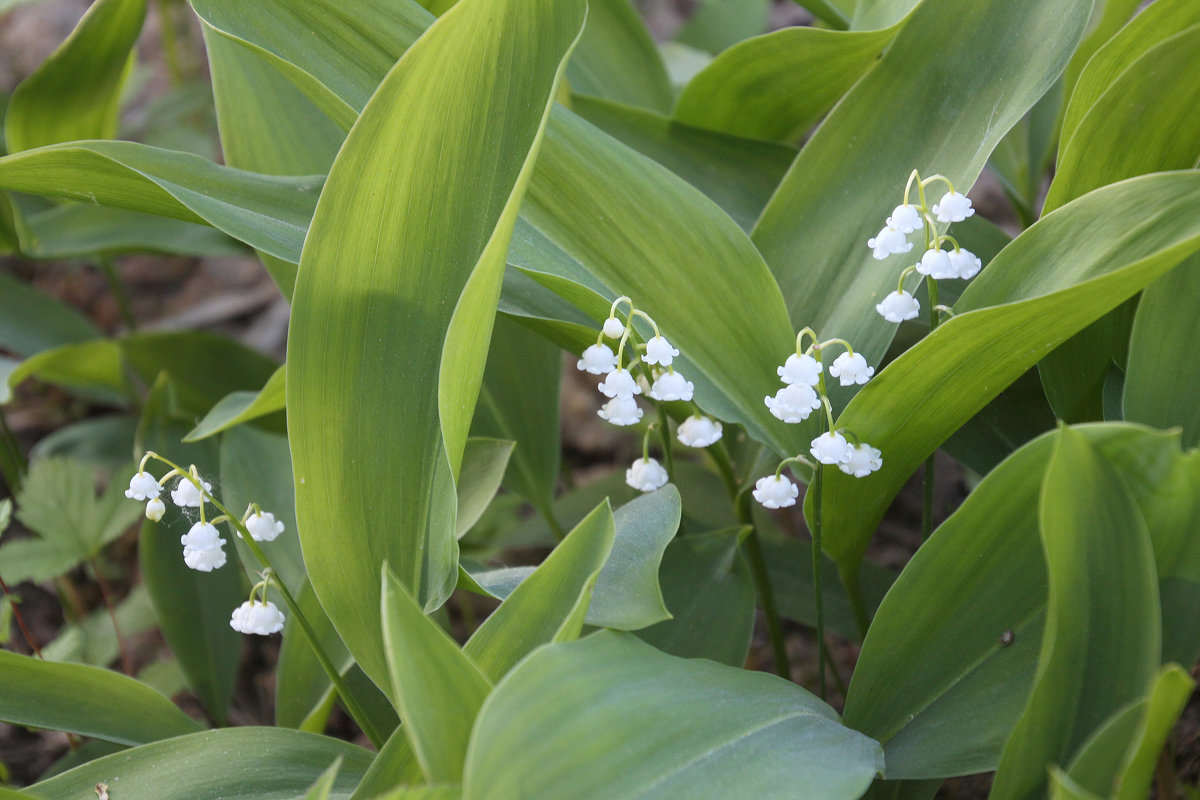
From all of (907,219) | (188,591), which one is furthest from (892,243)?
(188,591)

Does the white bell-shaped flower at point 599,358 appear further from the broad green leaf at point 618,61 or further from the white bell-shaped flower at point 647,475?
the broad green leaf at point 618,61

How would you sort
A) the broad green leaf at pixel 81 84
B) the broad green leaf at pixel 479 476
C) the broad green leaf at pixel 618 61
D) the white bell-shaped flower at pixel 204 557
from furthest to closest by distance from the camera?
the broad green leaf at pixel 618 61 → the broad green leaf at pixel 81 84 → the broad green leaf at pixel 479 476 → the white bell-shaped flower at pixel 204 557

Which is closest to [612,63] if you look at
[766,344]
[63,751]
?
[766,344]

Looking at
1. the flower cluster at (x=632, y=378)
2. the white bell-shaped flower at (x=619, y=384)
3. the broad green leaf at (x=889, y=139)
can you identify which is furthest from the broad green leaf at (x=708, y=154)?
the white bell-shaped flower at (x=619, y=384)

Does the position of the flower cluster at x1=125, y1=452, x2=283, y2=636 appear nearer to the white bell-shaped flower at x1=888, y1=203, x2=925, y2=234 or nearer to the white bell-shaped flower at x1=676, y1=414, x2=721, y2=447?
the white bell-shaped flower at x1=676, y1=414, x2=721, y2=447

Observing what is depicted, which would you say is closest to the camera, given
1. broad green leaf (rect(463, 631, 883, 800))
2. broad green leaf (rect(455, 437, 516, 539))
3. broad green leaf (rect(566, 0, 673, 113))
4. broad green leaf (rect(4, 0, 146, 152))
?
broad green leaf (rect(463, 631, 883, 800))

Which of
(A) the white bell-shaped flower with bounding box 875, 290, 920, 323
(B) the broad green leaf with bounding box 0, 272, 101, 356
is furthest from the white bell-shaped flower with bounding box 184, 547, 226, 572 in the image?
(B) the broad green leaf with bounding box 0, 272, 101, 356
